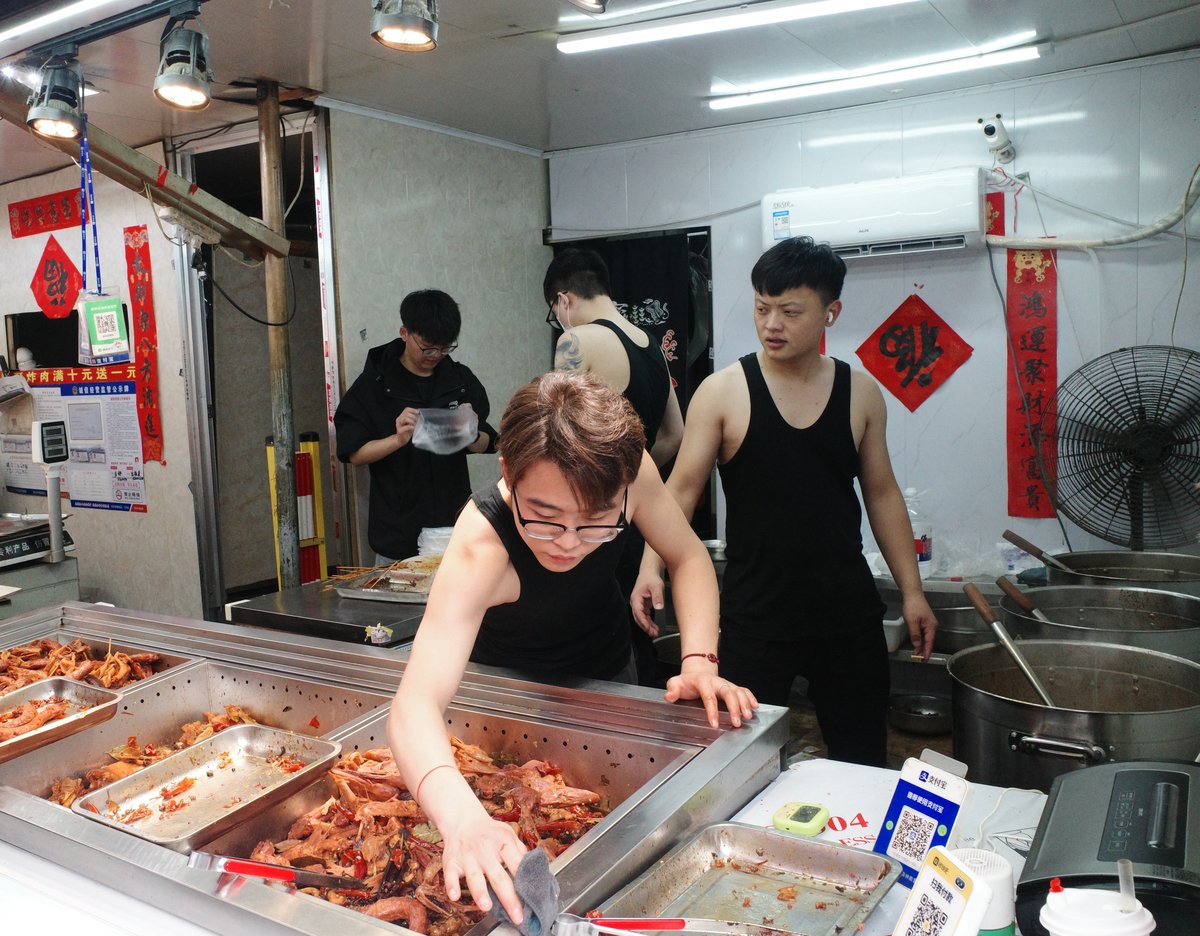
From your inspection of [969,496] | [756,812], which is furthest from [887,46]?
[756,812]

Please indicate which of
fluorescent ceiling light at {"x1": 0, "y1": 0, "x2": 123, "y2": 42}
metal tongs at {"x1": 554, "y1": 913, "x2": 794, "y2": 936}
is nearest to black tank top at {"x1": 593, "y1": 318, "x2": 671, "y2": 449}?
fluorescent ceiling light at {"x1": 0, "y1": 0, "x2": 123, "y2": 42}

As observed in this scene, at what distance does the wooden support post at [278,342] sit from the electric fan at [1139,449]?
10.3 feet

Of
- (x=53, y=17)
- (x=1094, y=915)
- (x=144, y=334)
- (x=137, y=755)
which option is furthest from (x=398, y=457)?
(x=1094, y=915)

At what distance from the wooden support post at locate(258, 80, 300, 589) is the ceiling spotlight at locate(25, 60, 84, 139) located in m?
1.37

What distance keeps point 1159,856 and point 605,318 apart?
2.50 metres

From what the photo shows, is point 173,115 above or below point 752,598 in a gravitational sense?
above

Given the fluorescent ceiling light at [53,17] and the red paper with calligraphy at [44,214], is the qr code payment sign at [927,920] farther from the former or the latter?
the red paper with calligraphy at [44,214]

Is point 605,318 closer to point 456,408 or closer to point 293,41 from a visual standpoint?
point 456,408

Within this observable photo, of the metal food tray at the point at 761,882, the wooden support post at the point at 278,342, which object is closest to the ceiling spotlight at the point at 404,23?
the metal food tray at the point at 761,882

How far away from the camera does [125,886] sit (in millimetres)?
1341

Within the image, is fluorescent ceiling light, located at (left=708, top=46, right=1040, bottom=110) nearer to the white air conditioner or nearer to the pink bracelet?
the white air conditioner

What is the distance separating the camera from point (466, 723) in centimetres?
190

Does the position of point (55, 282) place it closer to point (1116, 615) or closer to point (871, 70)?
point (871, 70)

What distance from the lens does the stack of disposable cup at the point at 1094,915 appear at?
91 cm
